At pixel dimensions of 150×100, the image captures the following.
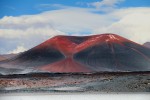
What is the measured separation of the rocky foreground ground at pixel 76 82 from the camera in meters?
4.90

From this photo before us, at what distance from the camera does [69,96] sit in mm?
4973

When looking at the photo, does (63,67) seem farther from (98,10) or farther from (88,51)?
(98,10)

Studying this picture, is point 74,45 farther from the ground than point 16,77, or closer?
farther from the ground

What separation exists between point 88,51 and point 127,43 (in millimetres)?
429

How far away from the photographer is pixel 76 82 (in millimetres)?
4938

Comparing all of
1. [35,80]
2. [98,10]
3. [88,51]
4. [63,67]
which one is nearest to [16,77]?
[35,80]

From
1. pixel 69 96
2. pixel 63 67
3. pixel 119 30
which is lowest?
pixel 69 96

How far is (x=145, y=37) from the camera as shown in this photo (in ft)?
16.0

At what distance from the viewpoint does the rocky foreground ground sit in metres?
4.90

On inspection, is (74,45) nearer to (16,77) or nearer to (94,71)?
(94,71)

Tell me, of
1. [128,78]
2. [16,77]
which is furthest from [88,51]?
[16,77]

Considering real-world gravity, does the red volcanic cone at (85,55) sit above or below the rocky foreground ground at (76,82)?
above

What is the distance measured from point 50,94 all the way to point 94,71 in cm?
55

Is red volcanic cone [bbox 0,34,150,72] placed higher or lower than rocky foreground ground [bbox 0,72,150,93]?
higher
